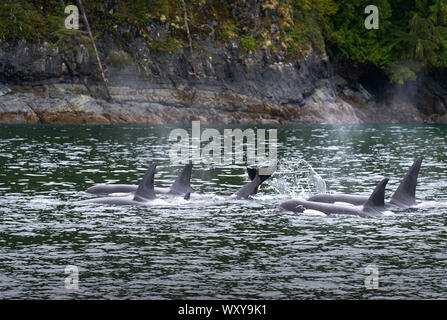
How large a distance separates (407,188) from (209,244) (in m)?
10.3

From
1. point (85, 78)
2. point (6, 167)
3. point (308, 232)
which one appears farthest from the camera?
point (85, 78)

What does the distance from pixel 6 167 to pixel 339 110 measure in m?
65.4

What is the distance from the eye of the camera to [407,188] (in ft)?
101

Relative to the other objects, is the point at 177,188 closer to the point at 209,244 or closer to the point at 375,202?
the point at 375,202

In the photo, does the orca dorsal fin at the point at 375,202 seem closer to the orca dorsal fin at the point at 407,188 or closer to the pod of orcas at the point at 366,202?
the pod of orcas at the point at 366,202

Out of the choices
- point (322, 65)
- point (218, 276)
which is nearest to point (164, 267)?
point (218, 276)

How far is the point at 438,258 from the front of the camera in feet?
71.9

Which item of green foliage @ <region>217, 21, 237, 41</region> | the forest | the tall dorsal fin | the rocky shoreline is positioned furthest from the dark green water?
green foliage @ <region>217, 21, 237, 41</region>

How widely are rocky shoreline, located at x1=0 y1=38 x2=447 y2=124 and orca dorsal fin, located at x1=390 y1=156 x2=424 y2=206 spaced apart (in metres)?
63.3

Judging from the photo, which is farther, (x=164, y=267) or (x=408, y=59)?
(x=408, y=59)

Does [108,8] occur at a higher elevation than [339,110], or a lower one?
higher

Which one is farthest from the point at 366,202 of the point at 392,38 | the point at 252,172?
the point at 392,38

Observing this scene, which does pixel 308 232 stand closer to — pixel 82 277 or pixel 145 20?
pixel 82 277

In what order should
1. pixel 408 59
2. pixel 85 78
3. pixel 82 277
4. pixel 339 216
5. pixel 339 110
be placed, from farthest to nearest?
1. pixel 408 59
2. pixel 339 110
3. pixel 85 78
4. pixel 339 216
5. pixel 82 277
